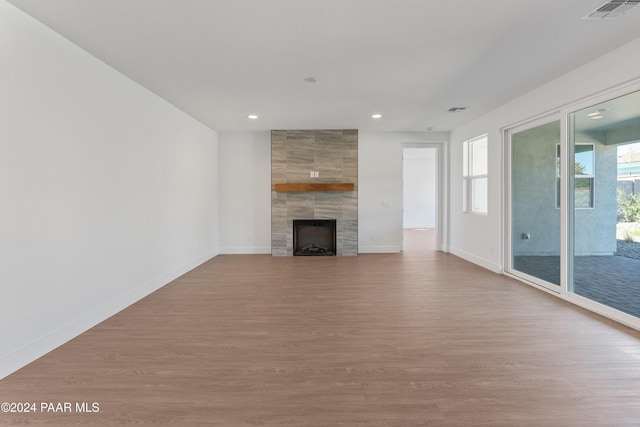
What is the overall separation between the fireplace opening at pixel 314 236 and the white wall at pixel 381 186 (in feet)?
2.09

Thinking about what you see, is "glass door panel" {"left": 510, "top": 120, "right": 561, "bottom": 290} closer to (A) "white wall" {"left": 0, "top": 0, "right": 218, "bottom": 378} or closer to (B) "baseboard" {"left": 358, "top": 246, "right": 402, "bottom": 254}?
(B) "baseboard" {"left": 358, "top": 246, "right": 402, "bottom": 254}

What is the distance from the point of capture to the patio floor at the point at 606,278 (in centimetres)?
321

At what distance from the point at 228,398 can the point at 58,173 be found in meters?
2.26

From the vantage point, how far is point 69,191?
264cm

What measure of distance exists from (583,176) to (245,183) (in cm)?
556

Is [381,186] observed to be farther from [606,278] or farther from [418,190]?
[418,190]

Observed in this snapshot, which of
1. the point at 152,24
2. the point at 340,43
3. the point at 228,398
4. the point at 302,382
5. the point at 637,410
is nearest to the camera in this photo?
the point at 637,410

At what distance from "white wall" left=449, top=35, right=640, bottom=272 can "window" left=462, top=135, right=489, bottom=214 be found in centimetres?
14

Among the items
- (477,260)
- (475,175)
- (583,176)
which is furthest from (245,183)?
(583,176)

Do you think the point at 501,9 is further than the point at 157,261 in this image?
No

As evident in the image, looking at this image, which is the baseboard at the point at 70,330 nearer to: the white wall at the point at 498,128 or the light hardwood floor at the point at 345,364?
the light hardwood floor at the point at 345,364

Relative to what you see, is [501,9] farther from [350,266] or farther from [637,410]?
[350,266]

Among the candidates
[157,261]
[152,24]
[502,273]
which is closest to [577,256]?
[502,273]

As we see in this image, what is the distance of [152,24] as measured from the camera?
2408 mm
